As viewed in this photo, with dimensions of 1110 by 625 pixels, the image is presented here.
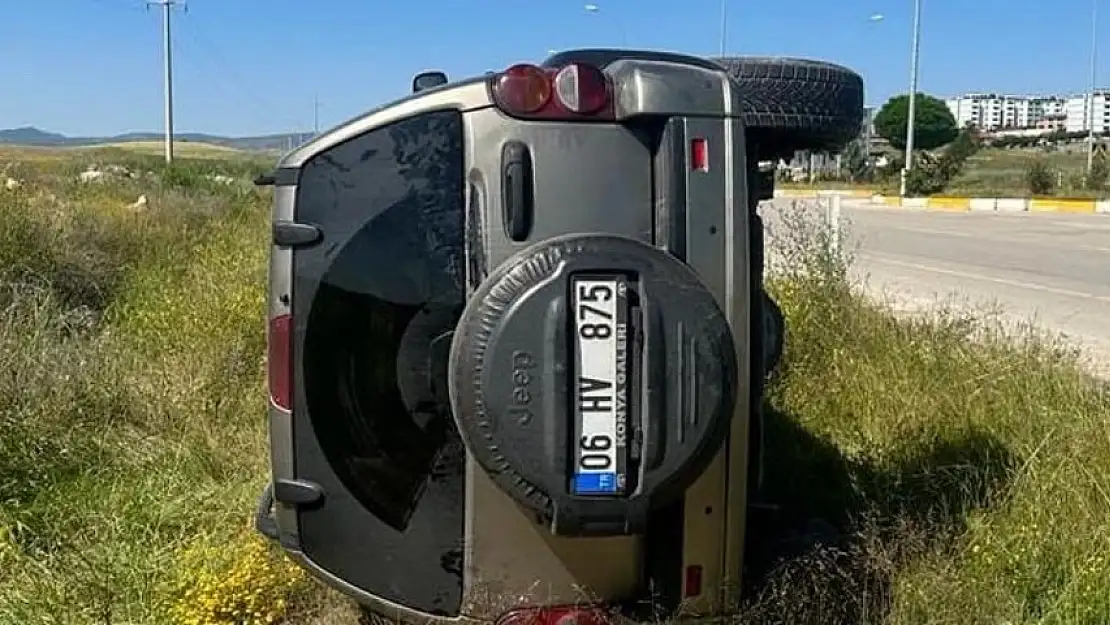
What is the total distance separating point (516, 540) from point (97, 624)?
56.5 inches

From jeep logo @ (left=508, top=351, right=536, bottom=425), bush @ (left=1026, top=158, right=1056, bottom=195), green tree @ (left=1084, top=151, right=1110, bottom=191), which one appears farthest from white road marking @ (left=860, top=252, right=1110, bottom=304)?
green tree @ (left=1084, top=151, right=1110, bottom=191)

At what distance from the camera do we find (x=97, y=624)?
10.7 ft

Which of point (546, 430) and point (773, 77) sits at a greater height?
point (773, 77)

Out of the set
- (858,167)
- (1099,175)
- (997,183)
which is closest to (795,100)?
(1099,175)

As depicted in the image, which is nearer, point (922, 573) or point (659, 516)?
point (659, 516)

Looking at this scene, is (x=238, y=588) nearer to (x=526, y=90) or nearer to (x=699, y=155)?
(x=526, y=90)

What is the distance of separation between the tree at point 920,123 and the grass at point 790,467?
66.7 metres

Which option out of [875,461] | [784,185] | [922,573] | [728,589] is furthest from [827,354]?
[784,185]

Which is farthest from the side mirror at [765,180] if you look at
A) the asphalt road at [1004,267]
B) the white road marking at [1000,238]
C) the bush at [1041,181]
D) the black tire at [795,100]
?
the bush at [1041,181]

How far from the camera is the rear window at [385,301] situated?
8.75ft

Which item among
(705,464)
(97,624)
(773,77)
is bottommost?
(97,624)

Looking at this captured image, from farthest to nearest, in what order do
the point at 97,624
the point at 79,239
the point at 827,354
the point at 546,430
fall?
the point at 79,239 → the point at 827,354 → the point at 97,624 → the point at 546,430

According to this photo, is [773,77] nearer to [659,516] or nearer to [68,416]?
[659,516]

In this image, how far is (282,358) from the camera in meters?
2.74
